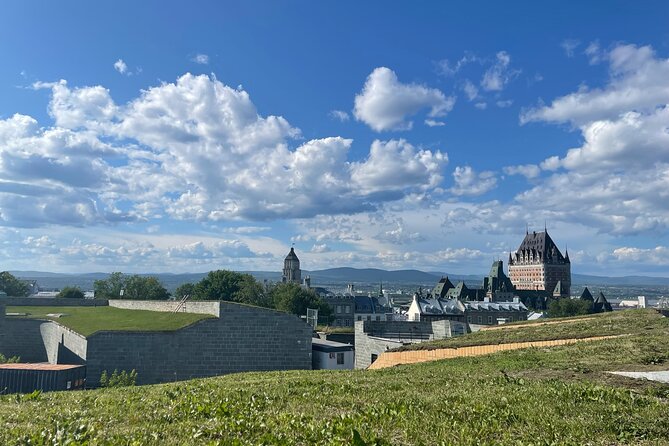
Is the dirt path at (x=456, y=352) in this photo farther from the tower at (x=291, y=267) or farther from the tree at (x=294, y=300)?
the tower at (x=291, y=267)

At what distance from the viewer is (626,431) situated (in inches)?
241

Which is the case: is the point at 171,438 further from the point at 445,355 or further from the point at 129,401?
the point at 445,355

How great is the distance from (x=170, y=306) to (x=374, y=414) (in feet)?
132

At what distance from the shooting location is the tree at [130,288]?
265 feet

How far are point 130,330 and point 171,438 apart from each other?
27239 mm

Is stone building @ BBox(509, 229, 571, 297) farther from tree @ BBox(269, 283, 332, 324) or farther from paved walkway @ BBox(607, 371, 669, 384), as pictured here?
paved walkway @ BBox(607, 371, 669, 384)

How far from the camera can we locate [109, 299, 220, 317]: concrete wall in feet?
112

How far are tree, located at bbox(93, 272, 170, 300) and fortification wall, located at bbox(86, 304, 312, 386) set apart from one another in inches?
2058

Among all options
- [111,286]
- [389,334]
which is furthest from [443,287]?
[389,334]

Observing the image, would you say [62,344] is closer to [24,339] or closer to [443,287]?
[24,339]

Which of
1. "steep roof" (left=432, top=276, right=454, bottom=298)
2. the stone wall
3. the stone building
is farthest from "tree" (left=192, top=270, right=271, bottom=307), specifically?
the stone building

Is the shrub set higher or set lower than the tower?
lower

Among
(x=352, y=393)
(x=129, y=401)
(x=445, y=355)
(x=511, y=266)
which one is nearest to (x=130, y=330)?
(x=445, y=355)

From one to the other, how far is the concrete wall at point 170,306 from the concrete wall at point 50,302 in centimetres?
321
